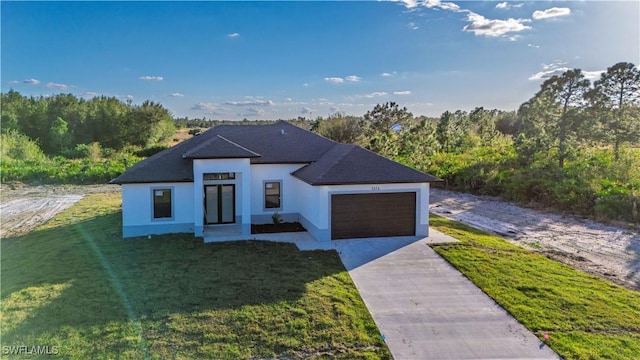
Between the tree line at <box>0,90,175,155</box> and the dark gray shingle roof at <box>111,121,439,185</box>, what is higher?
the tree line at <box>0,90,175,155</box>

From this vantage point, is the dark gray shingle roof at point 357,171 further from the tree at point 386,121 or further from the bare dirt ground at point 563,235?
the tree at point 386,121

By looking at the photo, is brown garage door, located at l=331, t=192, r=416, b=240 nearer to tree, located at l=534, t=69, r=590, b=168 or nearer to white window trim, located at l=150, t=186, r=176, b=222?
white window trim, located at l=150, t=186, r=176, b=222

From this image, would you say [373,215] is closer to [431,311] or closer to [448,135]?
[431,311]

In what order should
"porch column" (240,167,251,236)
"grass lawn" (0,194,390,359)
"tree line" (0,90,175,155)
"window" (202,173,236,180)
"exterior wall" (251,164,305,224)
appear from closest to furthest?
1. "grass lawn" (0,194,390,359)
2. "porch column" (240,167,251,236)
3. "window" (202,173,236,180)
4. "exterior wall" (251,164,305,224)
5. "tree line" (0,90,175,155)

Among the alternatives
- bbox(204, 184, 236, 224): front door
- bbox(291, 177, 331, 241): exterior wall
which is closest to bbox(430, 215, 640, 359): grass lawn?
bbox(291, 177, 331, 241): exterior wall

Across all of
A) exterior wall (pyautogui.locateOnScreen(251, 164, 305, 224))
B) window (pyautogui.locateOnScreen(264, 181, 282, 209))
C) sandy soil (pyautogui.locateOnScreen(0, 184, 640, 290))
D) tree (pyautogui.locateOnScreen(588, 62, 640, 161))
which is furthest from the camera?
tree (pyautogui.locateOnScreen(588, 62, 640, 161))

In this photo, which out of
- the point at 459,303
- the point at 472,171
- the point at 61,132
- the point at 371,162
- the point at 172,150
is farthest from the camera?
the point at 61,132

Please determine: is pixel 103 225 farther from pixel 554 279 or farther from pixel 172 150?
pixel 554 279

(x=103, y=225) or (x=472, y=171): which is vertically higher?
(x=472, y=171)

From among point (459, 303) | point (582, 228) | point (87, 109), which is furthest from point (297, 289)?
point (87, 109)
